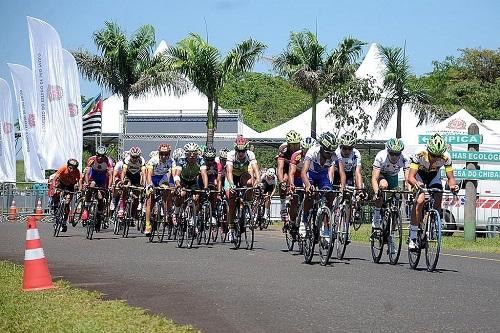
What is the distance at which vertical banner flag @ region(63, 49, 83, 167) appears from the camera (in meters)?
32.7

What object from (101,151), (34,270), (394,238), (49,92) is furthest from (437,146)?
(49,92)

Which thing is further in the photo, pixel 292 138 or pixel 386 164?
pixel 292 138

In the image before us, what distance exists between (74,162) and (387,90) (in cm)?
2300

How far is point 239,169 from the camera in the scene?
734 inches

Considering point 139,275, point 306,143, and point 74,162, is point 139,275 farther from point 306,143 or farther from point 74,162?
point 74,162

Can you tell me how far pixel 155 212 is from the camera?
70.7 ft

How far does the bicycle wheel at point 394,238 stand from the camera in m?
15.1

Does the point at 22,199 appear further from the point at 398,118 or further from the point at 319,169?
the point at 319,169

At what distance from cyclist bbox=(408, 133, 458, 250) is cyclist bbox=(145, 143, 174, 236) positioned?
817cm

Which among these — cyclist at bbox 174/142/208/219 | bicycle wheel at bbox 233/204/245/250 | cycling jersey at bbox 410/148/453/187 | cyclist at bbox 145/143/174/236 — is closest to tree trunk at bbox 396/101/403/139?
cyclist at bbox 145/143/174/236

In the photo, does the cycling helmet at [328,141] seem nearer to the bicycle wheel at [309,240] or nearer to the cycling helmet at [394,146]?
the cycling helmet at [394,146]

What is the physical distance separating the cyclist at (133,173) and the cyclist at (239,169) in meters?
5.07

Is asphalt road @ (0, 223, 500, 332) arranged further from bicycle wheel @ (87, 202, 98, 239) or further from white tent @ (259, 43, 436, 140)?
white tent @ (259, 43, 436, 140)

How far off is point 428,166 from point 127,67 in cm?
3701
